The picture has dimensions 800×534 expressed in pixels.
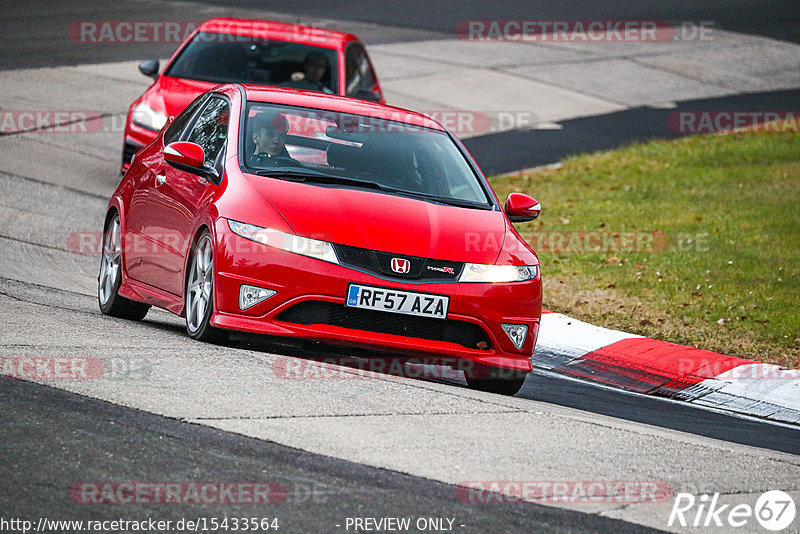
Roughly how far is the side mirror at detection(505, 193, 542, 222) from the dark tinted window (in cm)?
189

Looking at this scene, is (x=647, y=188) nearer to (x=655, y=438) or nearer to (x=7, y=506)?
(x=655, y=438)

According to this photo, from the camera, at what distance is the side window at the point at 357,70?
14.2 metres

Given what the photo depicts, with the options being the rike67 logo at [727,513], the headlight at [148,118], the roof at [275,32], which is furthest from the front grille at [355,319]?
the roof at [275,32]

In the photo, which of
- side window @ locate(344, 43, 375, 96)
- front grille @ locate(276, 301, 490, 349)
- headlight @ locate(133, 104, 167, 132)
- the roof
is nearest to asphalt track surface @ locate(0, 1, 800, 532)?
front grille @ locate(276, 301, 490, 349)

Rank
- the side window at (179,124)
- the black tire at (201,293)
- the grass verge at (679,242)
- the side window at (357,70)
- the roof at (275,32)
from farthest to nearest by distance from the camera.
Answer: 1. the roof at (275,32)
2. the side window at (357,70)
3. the grass verge at (679,242)
4. the side window at (179,124)
5. the black tire at (201,293)

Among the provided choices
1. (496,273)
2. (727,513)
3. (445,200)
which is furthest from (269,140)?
(727,513)

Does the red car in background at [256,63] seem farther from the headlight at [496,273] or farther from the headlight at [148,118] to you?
the headlight at [496,273]

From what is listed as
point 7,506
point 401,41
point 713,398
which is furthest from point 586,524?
point 401,41

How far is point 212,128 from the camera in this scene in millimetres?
8492

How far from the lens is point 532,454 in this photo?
5.80 m

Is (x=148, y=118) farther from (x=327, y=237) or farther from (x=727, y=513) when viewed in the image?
(x=727, y=513)

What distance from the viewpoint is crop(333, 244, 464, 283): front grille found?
7105mm

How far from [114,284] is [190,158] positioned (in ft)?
4.54

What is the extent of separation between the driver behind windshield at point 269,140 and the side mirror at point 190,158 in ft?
0.90
